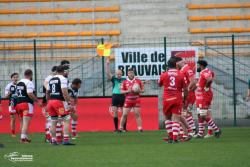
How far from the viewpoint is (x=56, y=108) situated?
69.2 ft

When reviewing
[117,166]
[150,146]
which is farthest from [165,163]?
[150,146]

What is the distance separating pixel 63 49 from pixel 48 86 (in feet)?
40.0

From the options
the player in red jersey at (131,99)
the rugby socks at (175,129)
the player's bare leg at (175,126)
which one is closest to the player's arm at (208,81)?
the player's bare leg at (175,126)

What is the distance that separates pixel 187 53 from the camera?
31.1m

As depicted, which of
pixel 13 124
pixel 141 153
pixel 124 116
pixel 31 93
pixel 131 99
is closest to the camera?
pixel 141 153

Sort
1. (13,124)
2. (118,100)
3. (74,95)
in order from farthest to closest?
(118,100) → (13,124) → (74,95)

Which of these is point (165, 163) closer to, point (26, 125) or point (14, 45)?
point (26, 125)

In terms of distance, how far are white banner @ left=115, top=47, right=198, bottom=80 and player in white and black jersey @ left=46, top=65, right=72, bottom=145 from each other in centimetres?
1020

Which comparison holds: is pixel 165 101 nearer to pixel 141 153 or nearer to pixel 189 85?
pixel 189 85

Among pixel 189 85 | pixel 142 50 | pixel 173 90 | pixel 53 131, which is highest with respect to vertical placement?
pixel 142 50

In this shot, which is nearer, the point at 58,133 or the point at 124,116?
the point at 58,133

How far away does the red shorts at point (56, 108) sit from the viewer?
21.1 meters

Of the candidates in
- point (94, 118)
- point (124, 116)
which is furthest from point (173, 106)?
point (94, 118)

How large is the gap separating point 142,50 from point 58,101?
10603 millimetres
